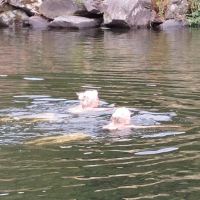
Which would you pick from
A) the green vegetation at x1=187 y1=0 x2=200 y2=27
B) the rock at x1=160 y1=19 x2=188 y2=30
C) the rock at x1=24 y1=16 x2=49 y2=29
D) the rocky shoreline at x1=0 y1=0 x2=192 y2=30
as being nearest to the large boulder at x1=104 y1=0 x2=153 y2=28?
the rocky shoreline at x1=0 y1=0 x2=192 y2=30

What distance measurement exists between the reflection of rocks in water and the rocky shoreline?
27181 mm

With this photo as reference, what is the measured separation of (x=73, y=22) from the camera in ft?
125

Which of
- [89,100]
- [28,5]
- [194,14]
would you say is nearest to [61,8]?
[28,5]

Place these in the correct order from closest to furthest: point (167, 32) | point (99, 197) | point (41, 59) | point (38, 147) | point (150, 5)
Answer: point (99, 197) < point (38, 147) < point (41, 59) < point (167, 32) < point (150, 5)

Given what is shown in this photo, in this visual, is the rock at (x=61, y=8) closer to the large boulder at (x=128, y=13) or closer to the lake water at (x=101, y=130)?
the large boulder at (x=128, y=13)

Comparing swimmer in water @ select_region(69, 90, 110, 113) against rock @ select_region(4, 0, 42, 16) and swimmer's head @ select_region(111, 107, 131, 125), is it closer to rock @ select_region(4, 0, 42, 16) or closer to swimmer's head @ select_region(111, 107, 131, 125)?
swimmer's head @ select_region(111, 107, 131, 125)

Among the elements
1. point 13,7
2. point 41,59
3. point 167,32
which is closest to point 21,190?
point 41,59

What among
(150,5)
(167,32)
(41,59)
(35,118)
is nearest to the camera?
(35,118)

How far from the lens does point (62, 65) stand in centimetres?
2061

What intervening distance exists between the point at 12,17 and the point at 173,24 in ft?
34.3

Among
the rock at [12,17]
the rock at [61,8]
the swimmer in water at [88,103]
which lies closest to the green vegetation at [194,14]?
the rock at [61,8]

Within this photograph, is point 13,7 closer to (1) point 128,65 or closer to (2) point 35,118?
(1) point 128,65

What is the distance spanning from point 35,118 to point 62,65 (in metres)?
9.44

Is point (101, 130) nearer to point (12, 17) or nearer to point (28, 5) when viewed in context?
point (28, 5)
